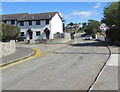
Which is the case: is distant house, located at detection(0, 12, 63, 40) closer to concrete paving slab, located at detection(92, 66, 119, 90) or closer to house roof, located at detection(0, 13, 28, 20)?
house roof, located at detection(0, 13, 28, 20)

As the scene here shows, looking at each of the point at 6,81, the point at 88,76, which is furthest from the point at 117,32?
the point at 6,81

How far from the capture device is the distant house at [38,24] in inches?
2191

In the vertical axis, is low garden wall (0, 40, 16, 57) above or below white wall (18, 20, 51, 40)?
below

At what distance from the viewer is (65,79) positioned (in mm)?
8938

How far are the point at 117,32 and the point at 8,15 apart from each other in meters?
41.8

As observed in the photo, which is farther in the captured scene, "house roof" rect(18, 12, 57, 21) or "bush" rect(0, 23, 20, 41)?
"house roof" rect(18, 12, 57, 21)

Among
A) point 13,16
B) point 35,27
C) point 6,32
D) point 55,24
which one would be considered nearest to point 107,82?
point 6,32

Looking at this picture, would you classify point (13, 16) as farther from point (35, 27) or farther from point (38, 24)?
point (38, 24)

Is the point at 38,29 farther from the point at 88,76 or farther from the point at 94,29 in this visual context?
the point at 88,76

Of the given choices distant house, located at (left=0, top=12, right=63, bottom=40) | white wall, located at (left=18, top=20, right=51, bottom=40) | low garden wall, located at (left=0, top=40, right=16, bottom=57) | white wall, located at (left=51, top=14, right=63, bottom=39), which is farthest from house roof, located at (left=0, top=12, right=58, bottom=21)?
low garden wall, located at (left=0, top=40, right=16, bottom=57)

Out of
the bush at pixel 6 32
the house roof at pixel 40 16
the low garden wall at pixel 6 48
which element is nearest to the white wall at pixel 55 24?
the house roof at pixel 40 16

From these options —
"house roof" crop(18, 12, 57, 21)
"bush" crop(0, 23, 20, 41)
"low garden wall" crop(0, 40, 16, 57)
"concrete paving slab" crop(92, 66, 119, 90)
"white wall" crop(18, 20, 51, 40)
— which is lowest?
"concrete paving slab" crop(92, 66, 119, 90)

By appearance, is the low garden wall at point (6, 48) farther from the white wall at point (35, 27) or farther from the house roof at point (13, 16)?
the house roof at point (13, 16)

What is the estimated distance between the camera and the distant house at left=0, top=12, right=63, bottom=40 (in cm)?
5566
